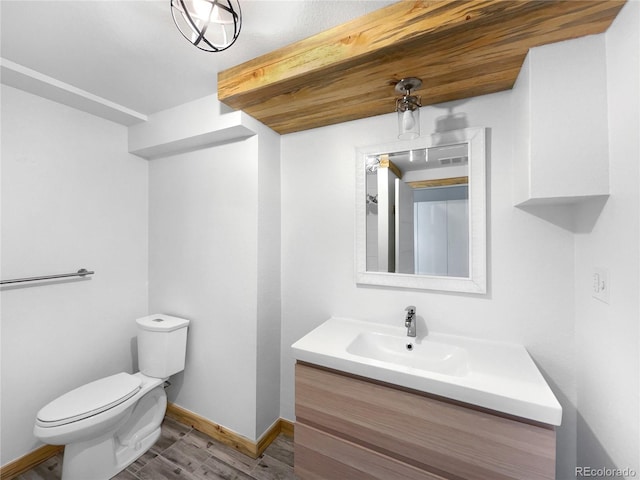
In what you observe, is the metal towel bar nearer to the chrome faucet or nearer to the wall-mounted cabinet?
the chrome faucet

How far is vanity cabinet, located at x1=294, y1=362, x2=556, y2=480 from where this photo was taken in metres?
0.89

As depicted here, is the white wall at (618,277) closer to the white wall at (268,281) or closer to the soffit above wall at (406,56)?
the soffit above wall at (406,56)

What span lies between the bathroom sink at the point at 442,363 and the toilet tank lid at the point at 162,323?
108cm

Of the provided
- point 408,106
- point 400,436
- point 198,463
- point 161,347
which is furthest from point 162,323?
point 408,106

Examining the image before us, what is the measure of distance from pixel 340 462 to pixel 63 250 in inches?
83.7

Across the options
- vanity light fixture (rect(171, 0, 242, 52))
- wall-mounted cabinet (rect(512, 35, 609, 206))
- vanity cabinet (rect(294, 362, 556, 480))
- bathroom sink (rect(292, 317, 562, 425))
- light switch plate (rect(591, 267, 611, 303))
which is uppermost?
vanity light fixture (rect(171, 0, 242, 52))

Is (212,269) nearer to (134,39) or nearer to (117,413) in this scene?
(117,413)

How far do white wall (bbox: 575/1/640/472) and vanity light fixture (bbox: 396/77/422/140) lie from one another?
0.66 m

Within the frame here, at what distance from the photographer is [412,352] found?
Answer: 4.58 ft

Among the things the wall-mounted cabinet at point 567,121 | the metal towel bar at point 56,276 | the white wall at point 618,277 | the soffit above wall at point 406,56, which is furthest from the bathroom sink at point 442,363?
the metal towel bar at point 56,276

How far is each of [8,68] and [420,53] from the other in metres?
2.05

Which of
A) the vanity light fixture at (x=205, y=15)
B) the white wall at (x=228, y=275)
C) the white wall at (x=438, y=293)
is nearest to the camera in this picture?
the vanity light fixture at (x=205, y=15)

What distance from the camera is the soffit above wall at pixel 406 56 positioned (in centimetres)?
91

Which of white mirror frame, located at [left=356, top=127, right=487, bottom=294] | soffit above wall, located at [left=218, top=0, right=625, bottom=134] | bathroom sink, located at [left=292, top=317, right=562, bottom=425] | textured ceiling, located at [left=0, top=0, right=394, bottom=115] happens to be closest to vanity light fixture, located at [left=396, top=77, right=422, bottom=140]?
soffit above wall, located at [left=218, top=0, right=625, bottom=134]
